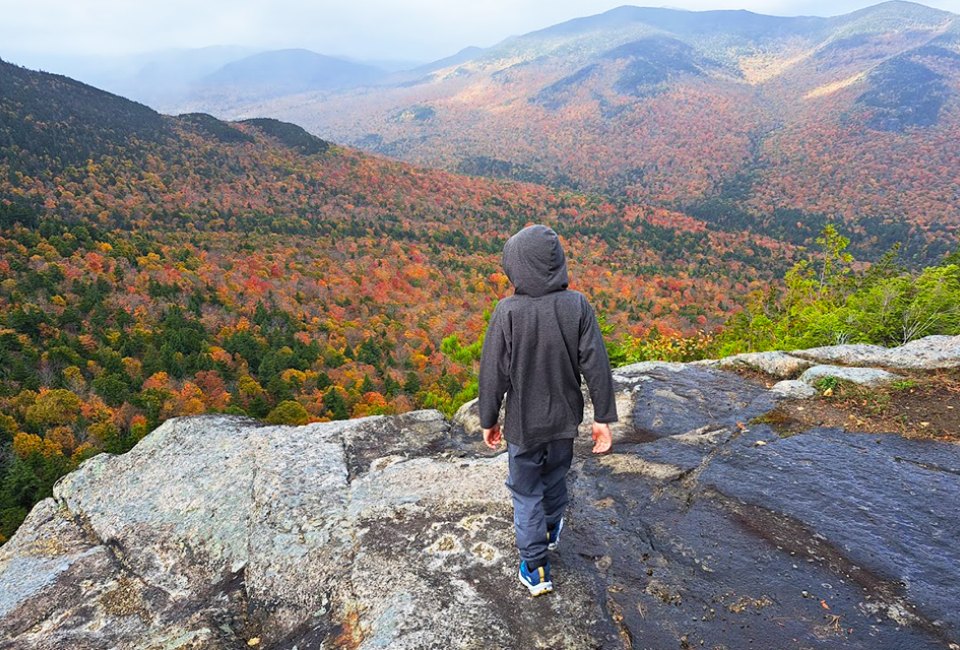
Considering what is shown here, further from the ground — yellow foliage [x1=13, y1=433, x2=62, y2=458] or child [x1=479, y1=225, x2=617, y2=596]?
child [x1=479, y1=225, x2=617, y2=596]

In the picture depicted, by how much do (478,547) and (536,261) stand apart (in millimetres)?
2020

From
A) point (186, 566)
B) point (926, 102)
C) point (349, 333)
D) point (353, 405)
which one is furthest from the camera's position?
point (926, 102)

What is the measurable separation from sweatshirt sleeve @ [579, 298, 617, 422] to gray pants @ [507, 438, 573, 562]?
35cm

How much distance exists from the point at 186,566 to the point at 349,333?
39.0m

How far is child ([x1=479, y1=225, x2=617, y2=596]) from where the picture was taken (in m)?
2.70

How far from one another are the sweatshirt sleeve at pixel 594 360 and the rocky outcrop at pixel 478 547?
1.26 metres

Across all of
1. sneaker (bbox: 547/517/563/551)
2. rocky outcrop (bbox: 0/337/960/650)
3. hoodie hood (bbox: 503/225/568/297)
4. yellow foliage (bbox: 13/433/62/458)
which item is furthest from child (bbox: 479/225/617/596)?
yellow foliage (bbox: 13/433/62/458)

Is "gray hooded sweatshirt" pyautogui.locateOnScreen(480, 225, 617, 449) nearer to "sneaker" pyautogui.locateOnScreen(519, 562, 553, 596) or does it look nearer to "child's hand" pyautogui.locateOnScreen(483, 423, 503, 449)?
"child's hand" pyautogui.locateOnScreen(483, 423, 503, 449)

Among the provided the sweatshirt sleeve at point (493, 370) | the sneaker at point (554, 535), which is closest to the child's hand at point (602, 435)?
the sweatshirt sleeve at point (493, 370)

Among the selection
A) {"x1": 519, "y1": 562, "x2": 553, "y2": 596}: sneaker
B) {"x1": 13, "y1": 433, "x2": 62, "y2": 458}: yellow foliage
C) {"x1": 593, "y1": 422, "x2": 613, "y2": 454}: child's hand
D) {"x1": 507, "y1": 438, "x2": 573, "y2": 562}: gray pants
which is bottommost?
{"x1": 13, "y1": 433, "x2": 62, "y2": 458}: yellow foliage

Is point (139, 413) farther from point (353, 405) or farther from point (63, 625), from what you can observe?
point (63, 625)

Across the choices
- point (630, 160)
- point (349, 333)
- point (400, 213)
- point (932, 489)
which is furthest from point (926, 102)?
point (932, 489)

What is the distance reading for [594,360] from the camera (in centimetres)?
272

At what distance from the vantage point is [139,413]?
25.0 meters
